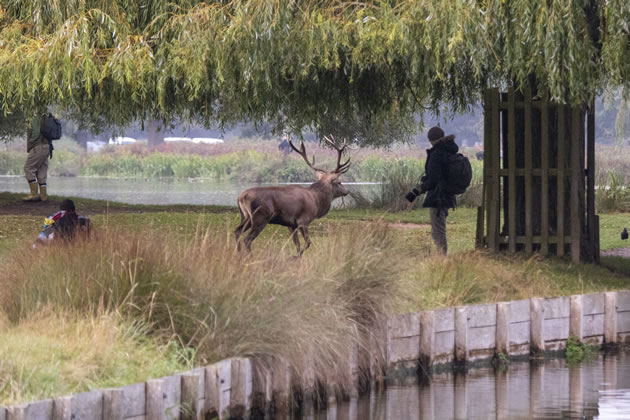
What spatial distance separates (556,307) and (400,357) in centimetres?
210

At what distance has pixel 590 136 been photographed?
1664 centimetres

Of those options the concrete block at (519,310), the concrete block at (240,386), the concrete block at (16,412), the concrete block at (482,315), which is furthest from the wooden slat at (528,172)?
the concrete block at (16,412)

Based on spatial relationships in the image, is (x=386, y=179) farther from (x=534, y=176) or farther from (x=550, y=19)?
(x=550, y=19)

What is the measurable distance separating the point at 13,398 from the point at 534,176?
9.84 metres

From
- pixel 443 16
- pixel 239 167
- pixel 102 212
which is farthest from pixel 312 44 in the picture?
pixel 239 167

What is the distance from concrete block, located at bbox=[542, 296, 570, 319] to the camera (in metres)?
12.9

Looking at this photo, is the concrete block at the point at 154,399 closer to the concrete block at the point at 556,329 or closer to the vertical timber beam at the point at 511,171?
the concrete block at the point at 556,329

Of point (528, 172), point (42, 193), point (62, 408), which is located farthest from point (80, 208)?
point (62, 408)

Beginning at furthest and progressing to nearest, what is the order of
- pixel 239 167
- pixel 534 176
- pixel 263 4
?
pixel 239 167
pixel 534 176
pixel 263 4

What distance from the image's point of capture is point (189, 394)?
895cm

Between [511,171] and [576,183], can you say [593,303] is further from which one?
[511,171]

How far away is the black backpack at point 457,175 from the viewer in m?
15.3

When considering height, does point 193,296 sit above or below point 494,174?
below

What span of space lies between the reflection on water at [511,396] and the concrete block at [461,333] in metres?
0.22
